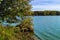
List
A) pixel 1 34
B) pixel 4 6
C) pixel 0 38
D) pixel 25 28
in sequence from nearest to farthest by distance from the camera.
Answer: pixel 0 38 → pixel 1 34 → pixel 4 6 → pixel 25 28

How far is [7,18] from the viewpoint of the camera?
24.0 m

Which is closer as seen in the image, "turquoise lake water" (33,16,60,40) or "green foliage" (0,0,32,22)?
"green foliage" (0,0,32,22)

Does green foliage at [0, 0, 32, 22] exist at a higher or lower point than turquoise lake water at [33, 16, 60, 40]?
higher

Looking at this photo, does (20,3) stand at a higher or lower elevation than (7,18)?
higher

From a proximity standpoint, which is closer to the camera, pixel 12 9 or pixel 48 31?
pixel 12 9

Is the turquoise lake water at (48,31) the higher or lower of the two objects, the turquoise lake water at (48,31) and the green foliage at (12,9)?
the lower

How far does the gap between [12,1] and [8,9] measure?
2.97 ft

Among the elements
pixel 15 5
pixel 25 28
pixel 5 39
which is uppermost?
pixel 15 5

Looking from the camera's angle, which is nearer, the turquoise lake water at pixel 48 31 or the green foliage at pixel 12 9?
the green foliage at pixel 12 9

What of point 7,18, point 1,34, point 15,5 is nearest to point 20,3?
point 15,5

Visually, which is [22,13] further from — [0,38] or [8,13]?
[0,38]

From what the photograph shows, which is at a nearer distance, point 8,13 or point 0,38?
point 0,38

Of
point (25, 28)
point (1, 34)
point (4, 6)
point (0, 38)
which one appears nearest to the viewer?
point (0, 38)

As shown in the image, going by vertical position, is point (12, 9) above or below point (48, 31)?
above
